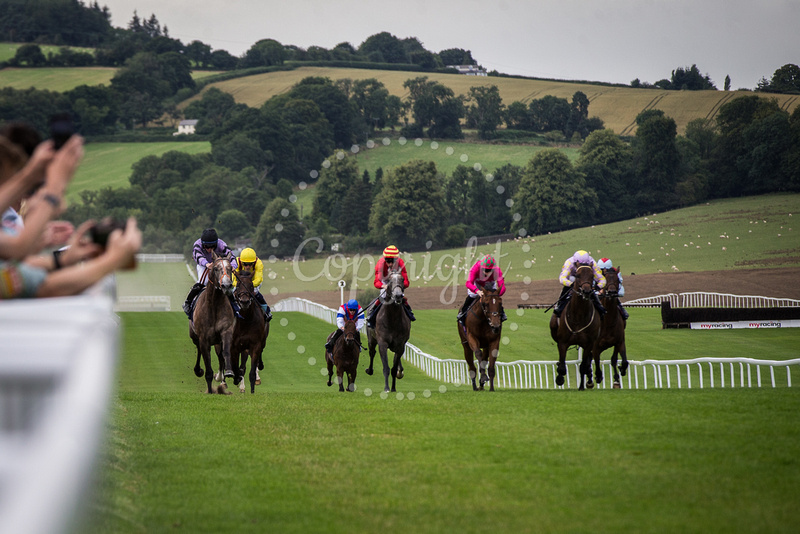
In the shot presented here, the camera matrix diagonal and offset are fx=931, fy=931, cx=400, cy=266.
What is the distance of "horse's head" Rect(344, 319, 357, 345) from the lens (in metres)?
18.5

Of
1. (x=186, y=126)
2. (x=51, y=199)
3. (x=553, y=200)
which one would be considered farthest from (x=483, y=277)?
(x=186, y=126)

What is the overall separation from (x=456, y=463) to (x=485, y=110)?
108m

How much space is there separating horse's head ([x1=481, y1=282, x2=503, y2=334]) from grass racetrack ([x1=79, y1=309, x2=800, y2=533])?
94.4 inches

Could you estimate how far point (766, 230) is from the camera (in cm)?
6638

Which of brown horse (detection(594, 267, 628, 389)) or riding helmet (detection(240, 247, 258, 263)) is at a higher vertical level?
riding helmet (detection(240, 247, 258, 263))

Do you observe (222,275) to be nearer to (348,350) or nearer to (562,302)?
(348,350)

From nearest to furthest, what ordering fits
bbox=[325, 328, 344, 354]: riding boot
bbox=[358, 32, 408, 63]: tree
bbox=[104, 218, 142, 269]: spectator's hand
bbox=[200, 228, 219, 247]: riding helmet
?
bbox=[104, 218, 142, 269]: spectator's hand
bbox=[200, 228, 219, 247]: riding helmet
bbox=[325, 328, 344, 354]: riding boot
bbox=[358, 32, 408, 63]: tree

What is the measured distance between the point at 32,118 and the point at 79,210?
68.6ft

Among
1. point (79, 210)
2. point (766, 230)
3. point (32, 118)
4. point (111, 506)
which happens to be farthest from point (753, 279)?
point (32, 118)

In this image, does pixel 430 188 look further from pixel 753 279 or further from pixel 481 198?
pixel 753 279

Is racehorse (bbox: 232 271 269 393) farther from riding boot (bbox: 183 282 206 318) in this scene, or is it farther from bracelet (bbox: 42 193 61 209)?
bracelet (bbox: 42 193 61 209)

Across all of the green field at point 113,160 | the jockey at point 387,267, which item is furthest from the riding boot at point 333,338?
the green field at point 113,160

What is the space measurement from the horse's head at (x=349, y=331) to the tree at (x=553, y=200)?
201ft

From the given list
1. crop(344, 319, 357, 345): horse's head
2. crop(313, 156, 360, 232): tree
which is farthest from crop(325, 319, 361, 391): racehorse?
crop(313, 156, 360, 232): tree
